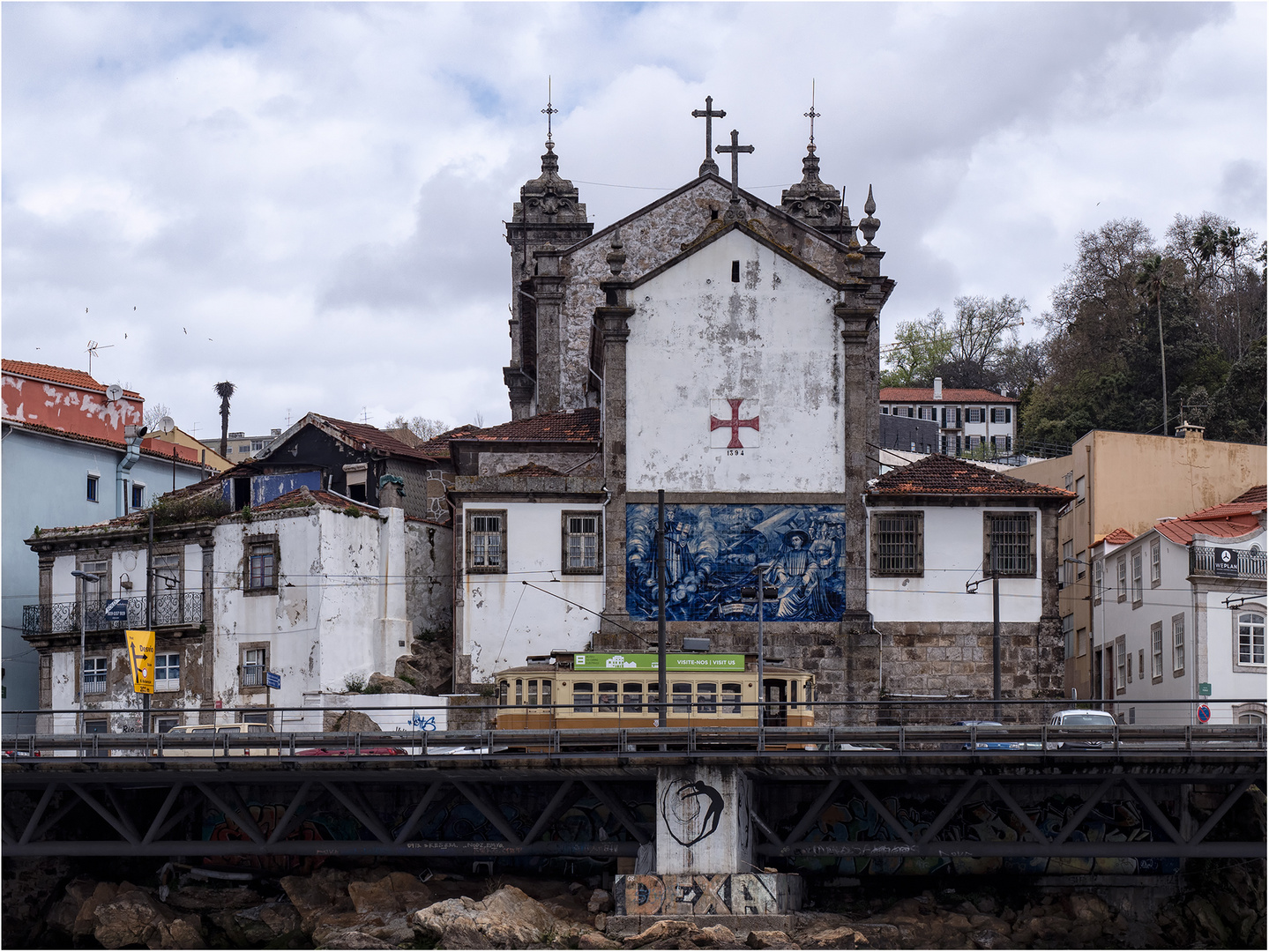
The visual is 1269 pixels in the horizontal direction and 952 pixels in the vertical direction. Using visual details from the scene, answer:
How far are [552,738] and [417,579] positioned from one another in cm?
Answer: 2219

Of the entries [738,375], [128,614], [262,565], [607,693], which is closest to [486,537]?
[262,565]

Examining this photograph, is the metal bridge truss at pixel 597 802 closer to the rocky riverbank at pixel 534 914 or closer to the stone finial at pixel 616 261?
the rocky riverbank at pixel 534 914

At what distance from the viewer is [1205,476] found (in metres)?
84.7

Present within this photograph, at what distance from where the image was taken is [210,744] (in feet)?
183

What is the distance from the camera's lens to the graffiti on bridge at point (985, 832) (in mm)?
57312

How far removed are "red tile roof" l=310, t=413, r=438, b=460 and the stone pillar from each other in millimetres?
11721

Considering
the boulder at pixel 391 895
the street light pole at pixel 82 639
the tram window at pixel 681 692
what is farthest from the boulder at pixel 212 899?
the tram window at pixel 681 692

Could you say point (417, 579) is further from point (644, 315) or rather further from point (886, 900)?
point (886, 900)

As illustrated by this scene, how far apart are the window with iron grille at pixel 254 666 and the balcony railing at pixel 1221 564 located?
36.9 meters

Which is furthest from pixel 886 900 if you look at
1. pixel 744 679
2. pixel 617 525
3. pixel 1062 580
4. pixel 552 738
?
pixel 1062 580

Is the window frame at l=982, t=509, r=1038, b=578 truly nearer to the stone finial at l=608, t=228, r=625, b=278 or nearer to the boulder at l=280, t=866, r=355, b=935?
the stone finial at l=608, t=228, r=625, b=278

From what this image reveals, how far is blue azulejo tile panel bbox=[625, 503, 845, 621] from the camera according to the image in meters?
69.2

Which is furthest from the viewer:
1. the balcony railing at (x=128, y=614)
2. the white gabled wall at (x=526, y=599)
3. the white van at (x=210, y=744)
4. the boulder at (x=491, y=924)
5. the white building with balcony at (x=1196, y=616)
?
the balcony railing at (x=128, y=614)

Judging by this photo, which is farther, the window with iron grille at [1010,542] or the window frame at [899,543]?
the window with iron grille at [1010,542]
